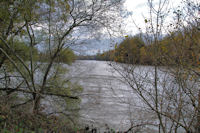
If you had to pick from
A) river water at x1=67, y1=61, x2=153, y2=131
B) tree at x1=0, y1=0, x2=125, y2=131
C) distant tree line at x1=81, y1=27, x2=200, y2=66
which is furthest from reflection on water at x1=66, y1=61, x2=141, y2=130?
distant tree line at x1=81, y1=27, x2=200, y2=66

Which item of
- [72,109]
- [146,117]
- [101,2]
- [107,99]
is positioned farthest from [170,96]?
[107,99]

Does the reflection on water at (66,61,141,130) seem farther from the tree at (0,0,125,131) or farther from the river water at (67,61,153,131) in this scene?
the tree at (0,0,125,131)

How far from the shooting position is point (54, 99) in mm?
9023

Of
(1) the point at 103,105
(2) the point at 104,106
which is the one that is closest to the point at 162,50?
(2) the point at 104,106

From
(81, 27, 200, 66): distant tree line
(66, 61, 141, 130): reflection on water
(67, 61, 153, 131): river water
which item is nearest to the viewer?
(81, 27, 200, 66): distant tree line

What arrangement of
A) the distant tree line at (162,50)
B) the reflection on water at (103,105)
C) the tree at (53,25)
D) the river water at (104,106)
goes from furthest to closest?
the reflection on water at (103,105), the river water at (104,106), the tree at (53,25), the distant tree line at (162,50)

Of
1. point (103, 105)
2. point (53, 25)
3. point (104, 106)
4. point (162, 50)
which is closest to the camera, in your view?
point (162, 50)

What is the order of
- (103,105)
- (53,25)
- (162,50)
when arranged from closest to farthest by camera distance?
(162,50), (53,25), (103,105)

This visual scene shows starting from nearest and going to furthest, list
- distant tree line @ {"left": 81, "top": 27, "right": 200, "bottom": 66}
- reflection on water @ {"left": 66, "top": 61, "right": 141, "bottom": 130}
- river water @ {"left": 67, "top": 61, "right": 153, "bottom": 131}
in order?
distant tree line @ {"left": 81, "top": 27, "right": 200, "bottom": 66} → river water @ {"left": 67, "top": 61, "right": 153, "bottom": 131} → reflection on water @ {"left": 66, "top": 61, "right": 141, "bottom": 130}

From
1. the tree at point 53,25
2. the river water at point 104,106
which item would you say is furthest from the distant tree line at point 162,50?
the river water at point 104,106

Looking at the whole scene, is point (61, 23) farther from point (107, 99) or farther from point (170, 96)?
point (107, 99)

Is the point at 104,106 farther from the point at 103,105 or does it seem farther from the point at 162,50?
the point at 162,50

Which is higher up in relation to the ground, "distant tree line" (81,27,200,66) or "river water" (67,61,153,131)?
"distant tree line" (81,27,200,66)

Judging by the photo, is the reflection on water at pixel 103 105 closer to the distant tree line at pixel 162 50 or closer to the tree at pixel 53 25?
the tree at pixel 53 25
